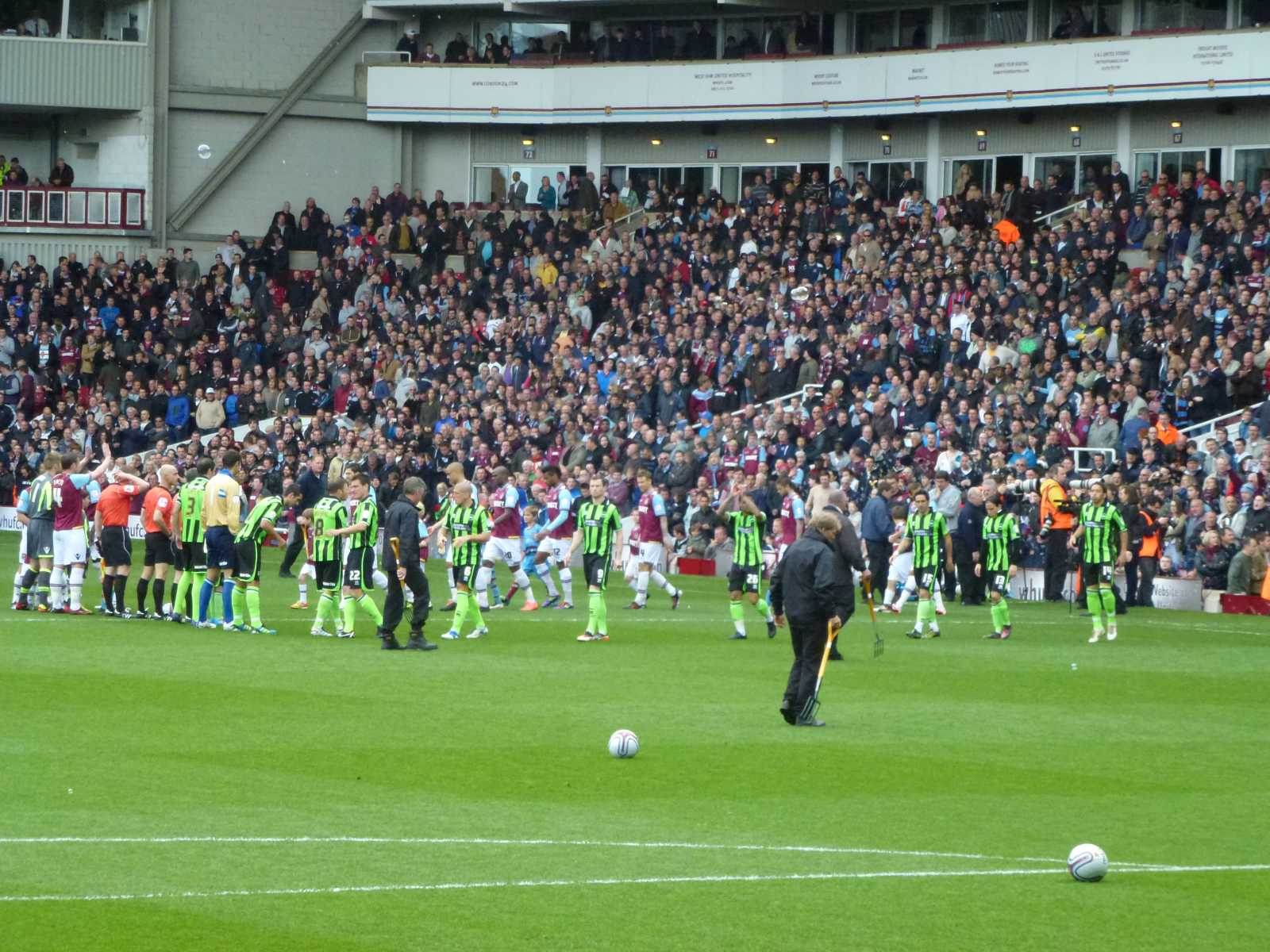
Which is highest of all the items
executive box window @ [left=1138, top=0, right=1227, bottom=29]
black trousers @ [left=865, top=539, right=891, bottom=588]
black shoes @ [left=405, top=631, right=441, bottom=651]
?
executive box window @ [left=1138, top=0, right=1227, bottom=29]

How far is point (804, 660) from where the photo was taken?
1609 centimetres

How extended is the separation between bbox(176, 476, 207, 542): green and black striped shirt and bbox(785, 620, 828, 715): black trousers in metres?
9.24

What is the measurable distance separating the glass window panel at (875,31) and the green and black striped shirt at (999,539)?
23064 mm

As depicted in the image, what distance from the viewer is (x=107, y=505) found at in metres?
24.2

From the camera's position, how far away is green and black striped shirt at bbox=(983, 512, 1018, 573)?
83.5 feet

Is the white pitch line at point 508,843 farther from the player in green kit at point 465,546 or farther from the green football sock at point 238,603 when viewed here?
the green football sock at point 238,603

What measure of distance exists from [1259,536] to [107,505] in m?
15.9

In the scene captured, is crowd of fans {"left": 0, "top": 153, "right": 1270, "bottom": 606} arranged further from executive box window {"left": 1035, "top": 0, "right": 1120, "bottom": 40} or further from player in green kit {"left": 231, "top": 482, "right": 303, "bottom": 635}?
player in green kit {"left": 231, "top": 482, "right": 303, "bottom": 635}

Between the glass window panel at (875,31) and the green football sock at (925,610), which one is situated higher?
the glass window panel at (875,31)

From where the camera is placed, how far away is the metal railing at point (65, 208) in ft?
166

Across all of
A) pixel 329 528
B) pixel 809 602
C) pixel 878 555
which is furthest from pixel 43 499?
pixel 809 602

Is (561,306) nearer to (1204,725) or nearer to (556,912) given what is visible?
(1204,725)

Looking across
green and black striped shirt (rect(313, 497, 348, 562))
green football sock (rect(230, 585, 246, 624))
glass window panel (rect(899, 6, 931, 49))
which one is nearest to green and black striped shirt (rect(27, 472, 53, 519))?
green football sock (rect(230, 585, 246, 624))

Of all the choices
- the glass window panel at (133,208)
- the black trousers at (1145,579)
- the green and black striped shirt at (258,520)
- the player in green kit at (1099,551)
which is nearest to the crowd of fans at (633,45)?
the glass window panel at (133,208)
